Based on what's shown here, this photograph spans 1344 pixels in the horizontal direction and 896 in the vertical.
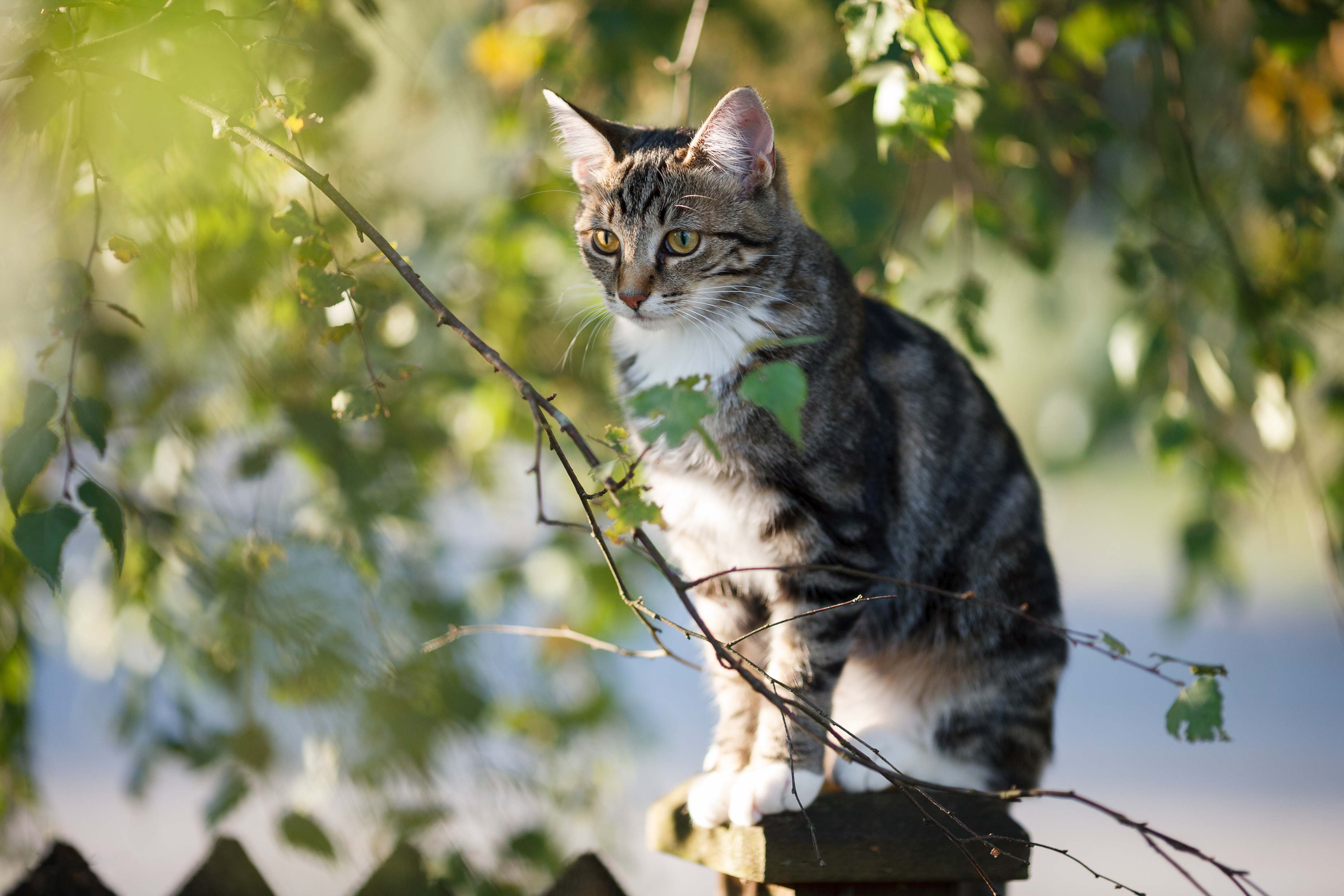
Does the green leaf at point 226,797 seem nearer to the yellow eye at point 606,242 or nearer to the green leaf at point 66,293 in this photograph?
the green leaf at point 66,293

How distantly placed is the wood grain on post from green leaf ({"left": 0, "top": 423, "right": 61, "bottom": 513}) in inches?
31.6

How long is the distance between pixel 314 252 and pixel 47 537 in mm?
383

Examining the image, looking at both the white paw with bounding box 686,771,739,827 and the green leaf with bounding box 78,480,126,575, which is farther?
the white paw with bounding box 686,771,739,827

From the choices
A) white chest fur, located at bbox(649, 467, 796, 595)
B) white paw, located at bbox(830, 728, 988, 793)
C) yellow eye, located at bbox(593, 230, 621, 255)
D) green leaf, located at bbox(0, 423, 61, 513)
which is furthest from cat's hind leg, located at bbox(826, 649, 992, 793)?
green leaf, located at bbox(0, 423, 61, 513)

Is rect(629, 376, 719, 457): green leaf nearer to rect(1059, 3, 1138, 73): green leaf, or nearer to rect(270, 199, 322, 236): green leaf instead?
rect(270, 199, 322, 236): green leaf

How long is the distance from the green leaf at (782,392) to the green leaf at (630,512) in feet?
0.49

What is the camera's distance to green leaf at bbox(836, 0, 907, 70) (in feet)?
4.34

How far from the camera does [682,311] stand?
146 centimetres

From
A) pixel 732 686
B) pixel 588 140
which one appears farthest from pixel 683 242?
pixel 732 686

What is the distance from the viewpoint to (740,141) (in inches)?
57.6

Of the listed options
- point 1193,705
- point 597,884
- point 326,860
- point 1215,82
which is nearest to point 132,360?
point 326,860

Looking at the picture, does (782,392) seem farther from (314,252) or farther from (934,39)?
(934,39)

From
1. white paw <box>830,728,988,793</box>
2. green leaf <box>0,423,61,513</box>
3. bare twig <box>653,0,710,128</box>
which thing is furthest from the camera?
bare twig <box>653,0,710,128</box>

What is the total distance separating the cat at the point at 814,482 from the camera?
1407 mm
